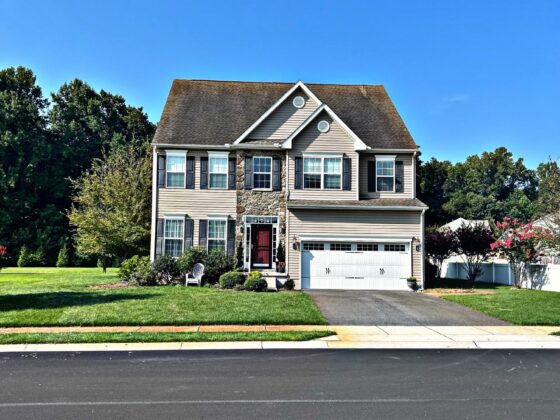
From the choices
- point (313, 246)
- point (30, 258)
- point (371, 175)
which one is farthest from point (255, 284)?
point (30, 258)

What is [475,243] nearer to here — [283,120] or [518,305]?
[518,305]

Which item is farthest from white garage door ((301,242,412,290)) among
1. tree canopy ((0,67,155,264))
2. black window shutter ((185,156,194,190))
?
tree canopy ((0,67,155,264))

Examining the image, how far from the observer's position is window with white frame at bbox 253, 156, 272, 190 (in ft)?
74.2

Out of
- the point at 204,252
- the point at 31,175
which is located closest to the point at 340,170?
the point at 204,252

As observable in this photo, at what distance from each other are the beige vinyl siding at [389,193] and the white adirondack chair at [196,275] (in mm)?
8120

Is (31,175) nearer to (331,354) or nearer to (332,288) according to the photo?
(332,288)

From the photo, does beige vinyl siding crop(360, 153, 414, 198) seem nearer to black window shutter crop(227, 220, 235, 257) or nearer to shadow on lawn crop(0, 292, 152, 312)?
black window shutter crop(227, 220, 235, 257)

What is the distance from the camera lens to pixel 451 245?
25.3 m

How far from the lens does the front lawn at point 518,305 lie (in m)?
13.8

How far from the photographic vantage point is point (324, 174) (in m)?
22.4

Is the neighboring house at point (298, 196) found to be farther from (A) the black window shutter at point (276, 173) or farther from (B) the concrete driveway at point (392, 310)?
(B) the concrete driveway at point (392, 310)

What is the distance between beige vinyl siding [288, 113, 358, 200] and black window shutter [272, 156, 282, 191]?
0.48 meters

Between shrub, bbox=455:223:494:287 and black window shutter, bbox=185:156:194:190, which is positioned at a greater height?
black window shutter, bbox=185:156:194:190

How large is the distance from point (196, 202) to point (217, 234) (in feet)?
5.83
